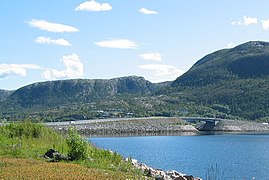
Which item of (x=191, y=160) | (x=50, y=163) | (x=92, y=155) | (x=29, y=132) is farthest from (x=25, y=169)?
(x=191, y=160)

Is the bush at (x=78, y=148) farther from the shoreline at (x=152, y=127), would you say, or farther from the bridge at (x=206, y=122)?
the bridge at (x=206, y=122)

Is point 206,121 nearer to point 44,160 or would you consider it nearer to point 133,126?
point 133,126

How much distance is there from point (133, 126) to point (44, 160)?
417 ft

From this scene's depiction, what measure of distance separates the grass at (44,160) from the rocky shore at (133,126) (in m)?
90.5

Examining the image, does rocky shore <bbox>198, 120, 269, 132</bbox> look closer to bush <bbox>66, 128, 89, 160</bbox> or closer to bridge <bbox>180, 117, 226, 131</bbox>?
bridge <bbox>180, 117, 226, 131</bbox>

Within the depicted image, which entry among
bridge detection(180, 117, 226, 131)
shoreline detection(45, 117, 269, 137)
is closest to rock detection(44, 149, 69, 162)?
shoreline detection(45, 117, 269, 137)

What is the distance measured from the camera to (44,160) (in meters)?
28.9

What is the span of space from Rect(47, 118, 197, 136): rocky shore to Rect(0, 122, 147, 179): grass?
90.5 m

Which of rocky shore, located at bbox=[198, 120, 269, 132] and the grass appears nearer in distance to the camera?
the grass

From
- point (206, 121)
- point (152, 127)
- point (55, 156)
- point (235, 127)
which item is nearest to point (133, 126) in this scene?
point (152, 127)

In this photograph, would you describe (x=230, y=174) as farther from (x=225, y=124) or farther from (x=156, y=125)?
(x=225, y=124)

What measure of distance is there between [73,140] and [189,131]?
13923cm

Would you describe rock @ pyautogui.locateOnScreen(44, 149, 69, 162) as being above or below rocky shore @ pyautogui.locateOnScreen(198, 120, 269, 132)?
above

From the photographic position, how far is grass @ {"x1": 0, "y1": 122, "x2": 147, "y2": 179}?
75.2ft
